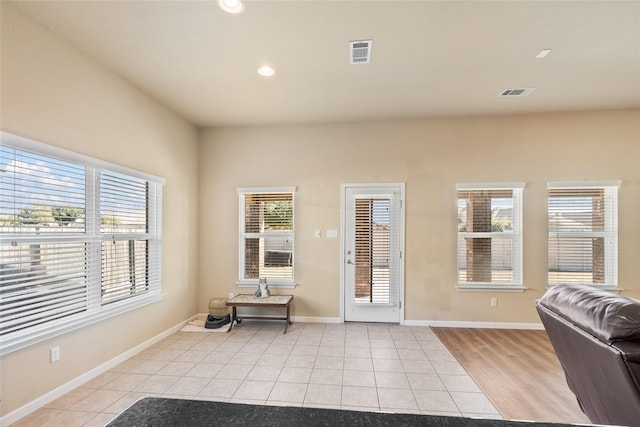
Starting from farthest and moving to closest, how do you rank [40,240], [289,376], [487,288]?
[487,288], [289,376], [40,240]

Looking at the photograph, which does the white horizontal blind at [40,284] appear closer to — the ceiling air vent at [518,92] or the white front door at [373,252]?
the white front door at [373,252]

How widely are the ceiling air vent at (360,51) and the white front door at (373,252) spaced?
190cm

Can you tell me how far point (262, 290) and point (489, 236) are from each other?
11.1ft

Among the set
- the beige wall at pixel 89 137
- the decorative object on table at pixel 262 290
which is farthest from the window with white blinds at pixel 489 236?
the beige wall at pixel 89 137

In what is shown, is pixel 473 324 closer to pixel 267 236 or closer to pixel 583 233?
pixel 583 233

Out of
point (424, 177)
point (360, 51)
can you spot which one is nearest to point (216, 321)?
point (424, 177)

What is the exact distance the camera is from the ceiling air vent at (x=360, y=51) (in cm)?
254

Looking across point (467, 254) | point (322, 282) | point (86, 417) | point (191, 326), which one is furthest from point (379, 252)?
point (86, 417)

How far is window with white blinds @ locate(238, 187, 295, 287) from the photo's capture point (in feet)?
14.7

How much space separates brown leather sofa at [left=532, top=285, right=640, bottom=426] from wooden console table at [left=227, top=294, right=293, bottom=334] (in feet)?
9.68

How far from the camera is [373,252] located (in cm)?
436

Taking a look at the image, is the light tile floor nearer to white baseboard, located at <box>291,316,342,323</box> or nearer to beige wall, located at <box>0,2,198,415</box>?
beige wall, located at <box>0,2,198,415</box>

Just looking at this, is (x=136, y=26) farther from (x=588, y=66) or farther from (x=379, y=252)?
(x=588, y=66)

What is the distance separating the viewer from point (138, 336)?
130 inches
